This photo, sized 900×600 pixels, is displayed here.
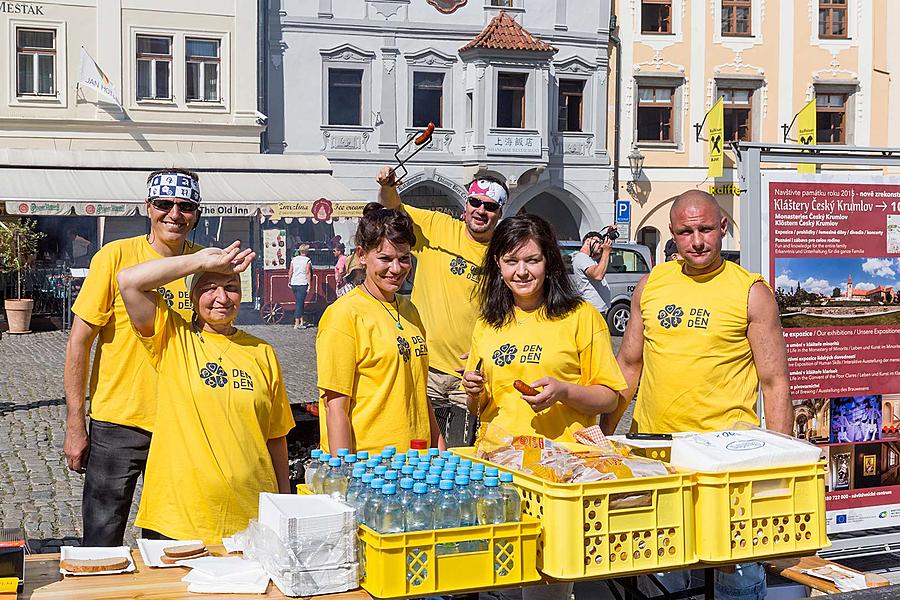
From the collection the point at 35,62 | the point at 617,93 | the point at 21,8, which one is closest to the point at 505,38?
the point at 617,93

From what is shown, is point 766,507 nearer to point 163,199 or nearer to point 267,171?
point 163,199

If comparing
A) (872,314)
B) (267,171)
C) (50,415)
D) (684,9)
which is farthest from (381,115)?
(872,314)

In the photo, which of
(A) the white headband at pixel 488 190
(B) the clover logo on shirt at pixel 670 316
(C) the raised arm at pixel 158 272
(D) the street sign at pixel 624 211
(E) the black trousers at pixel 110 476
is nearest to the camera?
(C) the raised arm at pixel 158 272

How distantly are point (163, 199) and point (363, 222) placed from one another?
821mm

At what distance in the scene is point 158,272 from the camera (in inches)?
149

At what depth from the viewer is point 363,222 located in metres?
4.28

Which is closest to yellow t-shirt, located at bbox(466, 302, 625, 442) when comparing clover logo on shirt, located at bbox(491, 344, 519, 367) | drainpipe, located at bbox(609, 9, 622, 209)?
clover logo on shirt, located at bbox(491, 344, 519, 367)

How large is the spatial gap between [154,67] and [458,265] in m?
24.1

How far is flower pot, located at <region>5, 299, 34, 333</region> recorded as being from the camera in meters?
21.3

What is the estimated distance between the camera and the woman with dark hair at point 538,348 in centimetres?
433

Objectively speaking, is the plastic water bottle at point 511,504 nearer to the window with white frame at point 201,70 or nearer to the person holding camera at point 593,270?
the person holding camera at point 593,270

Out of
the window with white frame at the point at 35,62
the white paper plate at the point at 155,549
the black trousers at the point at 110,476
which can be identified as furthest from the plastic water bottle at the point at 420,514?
the window with white frame at the point at 35,62

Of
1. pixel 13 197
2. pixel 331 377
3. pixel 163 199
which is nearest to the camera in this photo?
pixel 331 377

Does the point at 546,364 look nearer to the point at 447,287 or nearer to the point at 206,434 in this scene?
the point at 206,434
